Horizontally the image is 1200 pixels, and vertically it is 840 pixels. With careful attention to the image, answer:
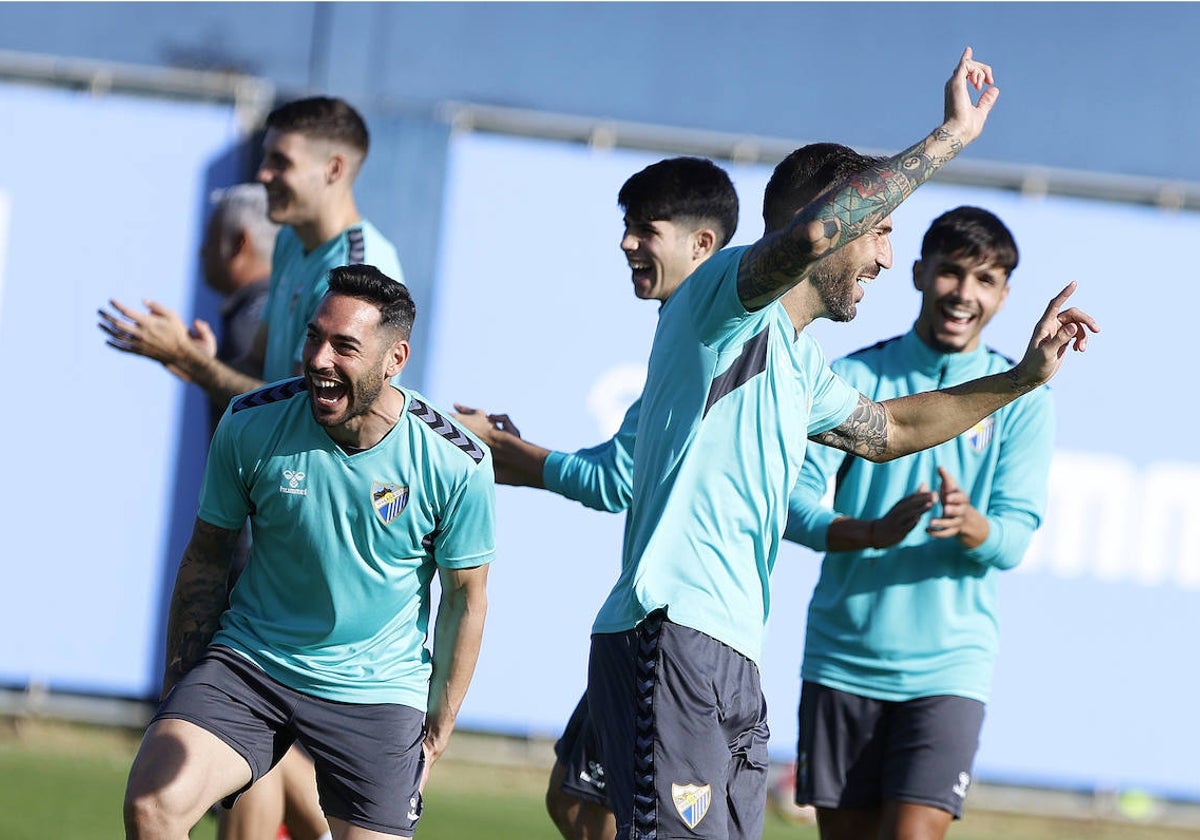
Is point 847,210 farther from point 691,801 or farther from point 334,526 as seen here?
point 334,526

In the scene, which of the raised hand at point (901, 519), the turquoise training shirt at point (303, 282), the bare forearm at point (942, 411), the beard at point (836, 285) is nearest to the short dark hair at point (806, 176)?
the beard at point (836, 285)

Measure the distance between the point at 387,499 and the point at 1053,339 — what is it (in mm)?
1670

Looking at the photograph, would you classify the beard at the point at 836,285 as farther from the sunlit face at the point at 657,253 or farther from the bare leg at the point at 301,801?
the bare leg at the point at 301,801

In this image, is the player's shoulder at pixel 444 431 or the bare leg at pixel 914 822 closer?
the player's shoulder at pixel 444 431

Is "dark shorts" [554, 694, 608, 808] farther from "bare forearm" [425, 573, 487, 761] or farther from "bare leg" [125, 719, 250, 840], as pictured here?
"bare leg" [125, 719, 250, 840]

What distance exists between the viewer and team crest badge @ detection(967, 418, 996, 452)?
4.96m

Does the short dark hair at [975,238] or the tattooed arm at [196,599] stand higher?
the short dark hair at [975,238]

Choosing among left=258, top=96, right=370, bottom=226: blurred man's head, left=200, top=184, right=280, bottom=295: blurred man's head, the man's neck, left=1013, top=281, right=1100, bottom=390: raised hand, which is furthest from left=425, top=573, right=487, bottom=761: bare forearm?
left=200, top=184, right=280, bottom=295: blurred man's head

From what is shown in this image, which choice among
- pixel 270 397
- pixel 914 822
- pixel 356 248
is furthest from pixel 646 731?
pixel 356 248

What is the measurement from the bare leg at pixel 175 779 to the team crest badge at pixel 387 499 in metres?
0.67

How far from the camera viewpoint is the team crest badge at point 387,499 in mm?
4043

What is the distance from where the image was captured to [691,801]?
3.36 meters

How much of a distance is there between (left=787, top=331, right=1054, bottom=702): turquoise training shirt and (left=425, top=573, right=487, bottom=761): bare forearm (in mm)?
1062

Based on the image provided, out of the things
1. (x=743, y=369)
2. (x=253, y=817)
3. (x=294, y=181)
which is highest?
(x=294, y=181)
